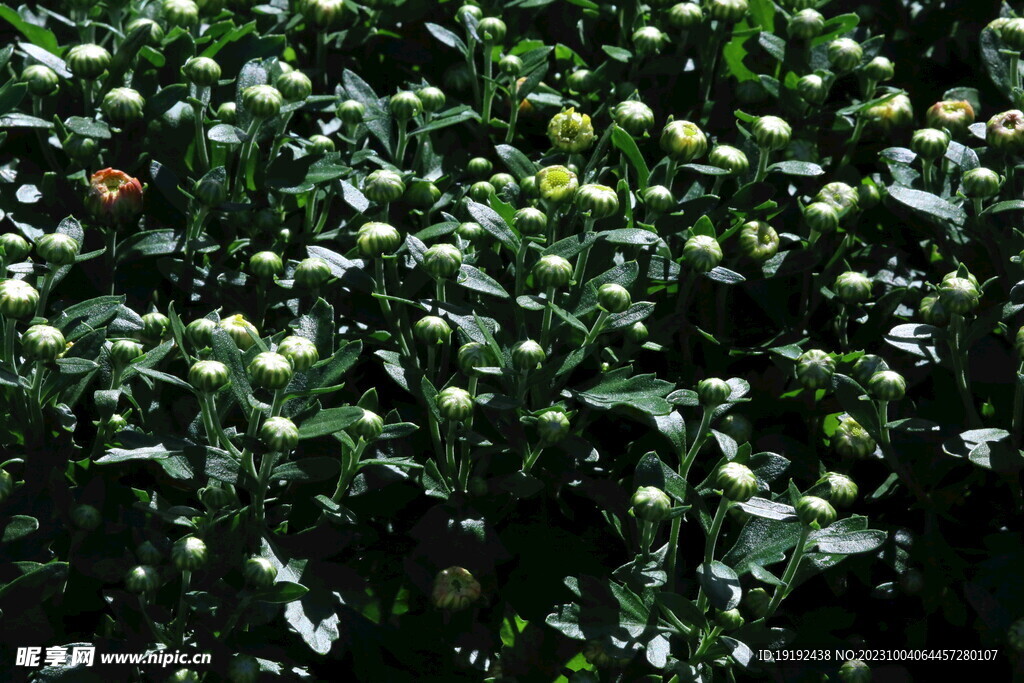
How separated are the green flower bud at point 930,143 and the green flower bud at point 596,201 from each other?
672mm

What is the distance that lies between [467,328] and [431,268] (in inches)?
5.0

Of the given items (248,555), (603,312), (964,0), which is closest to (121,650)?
(248,555)

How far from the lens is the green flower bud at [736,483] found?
1.75 meters

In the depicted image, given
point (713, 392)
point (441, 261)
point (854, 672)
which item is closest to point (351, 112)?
point (441, 261)

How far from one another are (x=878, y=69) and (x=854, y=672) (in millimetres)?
1272

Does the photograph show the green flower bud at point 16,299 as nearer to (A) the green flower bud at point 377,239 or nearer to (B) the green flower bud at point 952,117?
(A) the green flower bud at point 377,239

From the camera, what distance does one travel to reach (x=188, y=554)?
1.72 meters

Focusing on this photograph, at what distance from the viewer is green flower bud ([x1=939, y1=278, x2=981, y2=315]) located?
1.93 m

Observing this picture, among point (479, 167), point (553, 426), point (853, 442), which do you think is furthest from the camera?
point (479, 167)

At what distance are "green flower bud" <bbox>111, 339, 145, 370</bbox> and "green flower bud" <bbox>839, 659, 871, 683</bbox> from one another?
133 centimetres

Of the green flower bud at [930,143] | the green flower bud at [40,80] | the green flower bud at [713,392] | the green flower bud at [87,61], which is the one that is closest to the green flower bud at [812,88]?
the green flower bud at [930,143]

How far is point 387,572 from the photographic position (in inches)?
78.0

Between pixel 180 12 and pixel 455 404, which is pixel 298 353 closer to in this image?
pixel 455 404

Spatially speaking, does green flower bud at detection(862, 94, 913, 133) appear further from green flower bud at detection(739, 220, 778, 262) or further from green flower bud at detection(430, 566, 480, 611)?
green flower bud at detection(430, 566, 480, 611)
